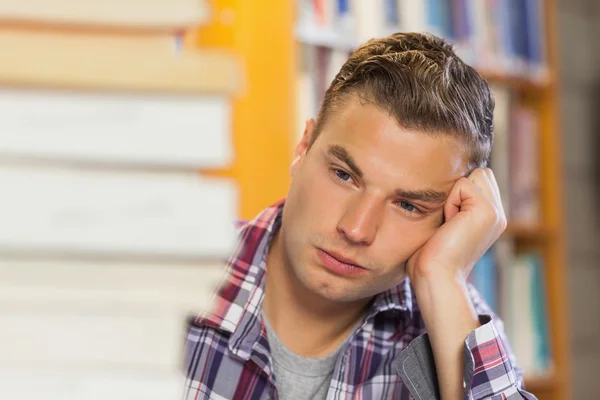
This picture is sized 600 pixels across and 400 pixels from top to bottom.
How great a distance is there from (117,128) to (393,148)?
0.78 metres

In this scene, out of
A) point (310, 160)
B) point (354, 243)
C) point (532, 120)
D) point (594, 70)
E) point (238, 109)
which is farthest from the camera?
point (594, 70)

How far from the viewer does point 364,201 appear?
1.05 m

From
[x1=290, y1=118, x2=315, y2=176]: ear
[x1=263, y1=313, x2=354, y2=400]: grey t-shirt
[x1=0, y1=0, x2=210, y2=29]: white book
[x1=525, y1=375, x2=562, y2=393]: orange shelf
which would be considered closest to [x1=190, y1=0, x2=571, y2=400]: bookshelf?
[x1=525, y1=375, x2=562, y2=393]: orange shelf

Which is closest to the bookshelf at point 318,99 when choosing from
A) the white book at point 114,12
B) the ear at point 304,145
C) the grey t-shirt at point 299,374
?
the ear at point 304,145

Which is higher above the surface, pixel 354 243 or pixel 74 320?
pixel 74 320

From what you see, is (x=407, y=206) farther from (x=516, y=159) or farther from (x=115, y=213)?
(x=516, y=159)

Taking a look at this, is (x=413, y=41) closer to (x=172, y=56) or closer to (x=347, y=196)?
(x=347, y=196)

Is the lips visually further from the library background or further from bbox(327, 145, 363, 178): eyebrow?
the library background

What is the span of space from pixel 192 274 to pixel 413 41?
38.4 inches

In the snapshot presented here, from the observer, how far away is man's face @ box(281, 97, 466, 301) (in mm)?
1052

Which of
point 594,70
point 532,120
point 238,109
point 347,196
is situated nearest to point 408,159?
point 347,196

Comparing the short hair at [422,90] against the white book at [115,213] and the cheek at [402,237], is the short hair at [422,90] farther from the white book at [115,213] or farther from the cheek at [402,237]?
the white book at [115,213]

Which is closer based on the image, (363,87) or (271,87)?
(363,87)

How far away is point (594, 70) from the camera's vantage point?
2980mm
